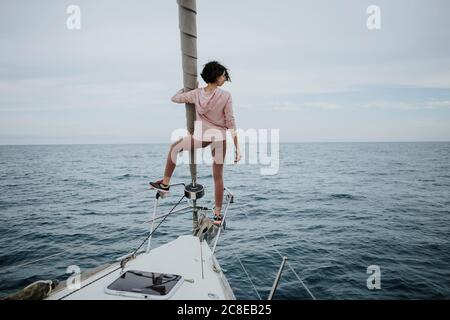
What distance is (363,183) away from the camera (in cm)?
2819

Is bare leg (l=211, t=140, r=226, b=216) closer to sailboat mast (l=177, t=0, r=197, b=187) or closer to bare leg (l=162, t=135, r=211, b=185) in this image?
bare leg (l=162, t=135, r=211, b=185)

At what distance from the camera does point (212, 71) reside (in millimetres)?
3732

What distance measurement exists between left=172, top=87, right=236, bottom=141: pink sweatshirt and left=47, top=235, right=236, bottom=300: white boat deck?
66.4 inches

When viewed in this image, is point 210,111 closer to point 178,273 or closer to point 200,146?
point 200,146

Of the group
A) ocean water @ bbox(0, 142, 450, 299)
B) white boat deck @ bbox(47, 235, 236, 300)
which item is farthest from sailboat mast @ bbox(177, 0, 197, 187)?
ocean water @ bbox(0, 142, 450, 299)

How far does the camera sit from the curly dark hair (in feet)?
12.2

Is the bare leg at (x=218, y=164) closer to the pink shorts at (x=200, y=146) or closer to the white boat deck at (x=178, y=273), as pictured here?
the pink shorts at (x=200, y=146)

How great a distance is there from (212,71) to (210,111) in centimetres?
57

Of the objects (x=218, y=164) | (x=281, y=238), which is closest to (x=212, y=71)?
(x=218, y=164)

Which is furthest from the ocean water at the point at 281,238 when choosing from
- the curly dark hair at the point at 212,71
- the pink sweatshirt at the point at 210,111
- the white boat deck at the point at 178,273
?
the curly dark hair at the point at 212,71

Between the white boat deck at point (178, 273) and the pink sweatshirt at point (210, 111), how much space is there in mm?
1686

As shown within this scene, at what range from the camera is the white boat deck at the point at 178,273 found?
2873 millimetres
